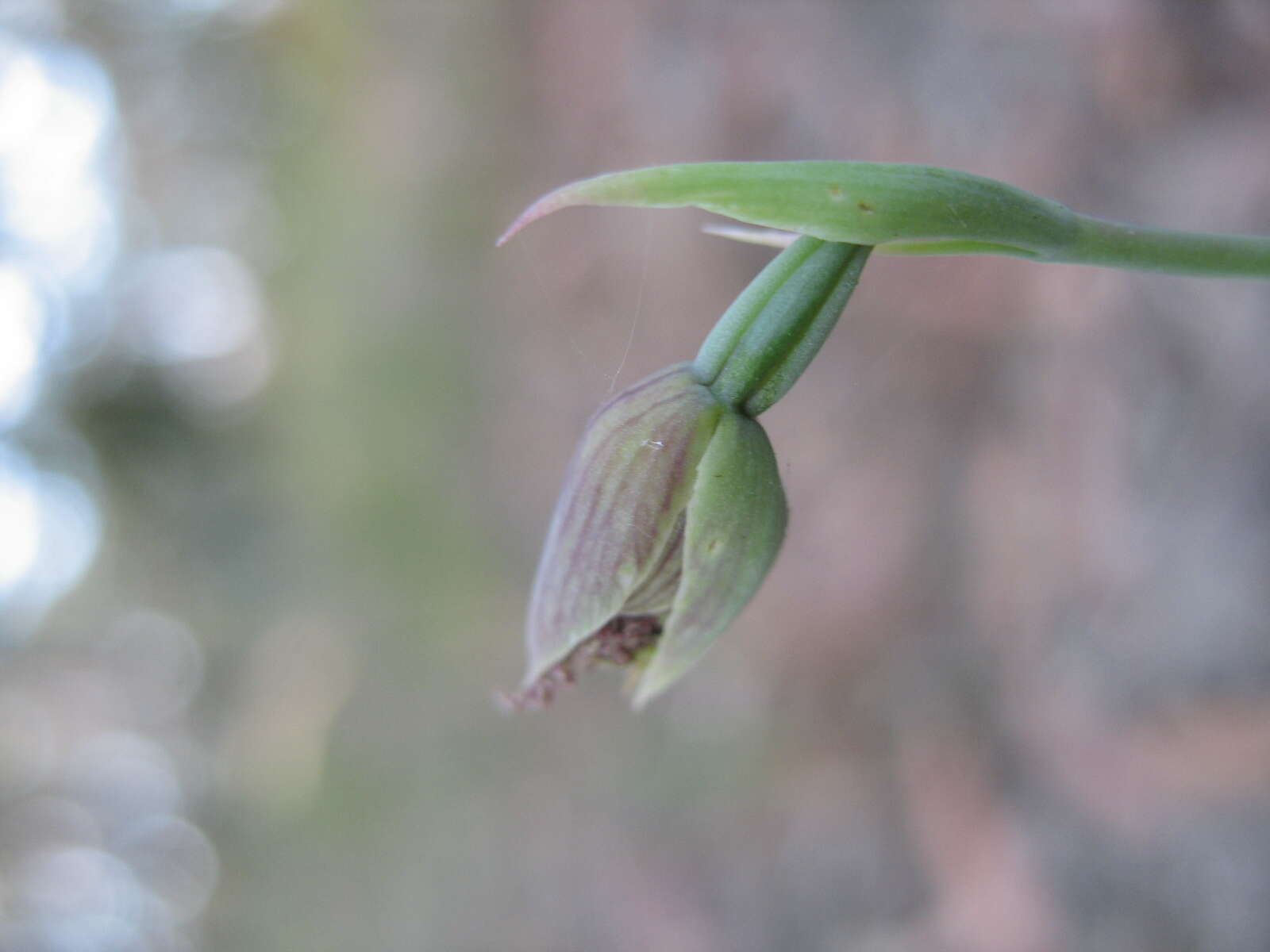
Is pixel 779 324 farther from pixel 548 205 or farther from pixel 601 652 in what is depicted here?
pixel 601 652

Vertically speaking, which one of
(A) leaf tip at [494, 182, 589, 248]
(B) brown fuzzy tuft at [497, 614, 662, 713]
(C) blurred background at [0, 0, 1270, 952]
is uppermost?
(C) blurred background at [0, 0, 1270, 952]

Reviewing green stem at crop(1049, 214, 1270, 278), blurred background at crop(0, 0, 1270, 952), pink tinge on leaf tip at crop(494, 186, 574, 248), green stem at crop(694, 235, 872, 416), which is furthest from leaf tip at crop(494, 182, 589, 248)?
blurred background at crop(0, 0, 1270, 952)

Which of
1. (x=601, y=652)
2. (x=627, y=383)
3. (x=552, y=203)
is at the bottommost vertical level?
(x=601, y=652)

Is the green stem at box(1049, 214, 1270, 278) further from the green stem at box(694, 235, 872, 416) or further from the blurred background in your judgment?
the blurred background

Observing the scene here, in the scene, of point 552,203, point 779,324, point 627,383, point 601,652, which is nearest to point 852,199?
point 779,324

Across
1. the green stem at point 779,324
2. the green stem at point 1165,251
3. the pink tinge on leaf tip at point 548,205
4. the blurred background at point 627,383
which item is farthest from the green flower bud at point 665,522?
the blurred background at point 627,383

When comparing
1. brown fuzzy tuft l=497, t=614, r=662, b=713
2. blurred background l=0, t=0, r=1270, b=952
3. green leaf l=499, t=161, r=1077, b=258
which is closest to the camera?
green leaf l=499, t=161, r=1077, b=258

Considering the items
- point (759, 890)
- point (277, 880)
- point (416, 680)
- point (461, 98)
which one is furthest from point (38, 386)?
point (759, 890)
